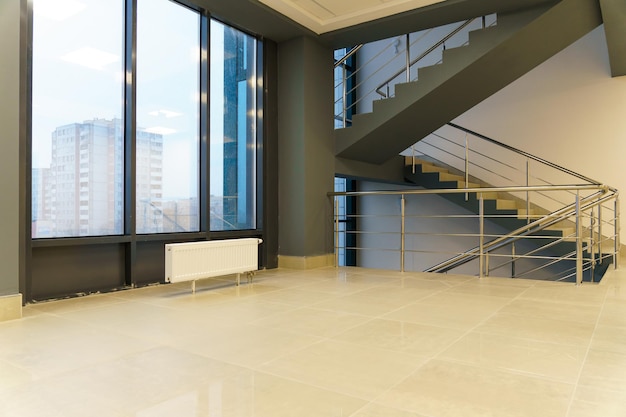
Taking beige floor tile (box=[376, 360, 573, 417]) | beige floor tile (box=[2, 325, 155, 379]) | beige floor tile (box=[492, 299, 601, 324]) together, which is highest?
beige floor tile (box=[492, 299, 601, 324])

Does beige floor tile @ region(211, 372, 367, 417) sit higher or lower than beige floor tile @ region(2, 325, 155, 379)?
higher

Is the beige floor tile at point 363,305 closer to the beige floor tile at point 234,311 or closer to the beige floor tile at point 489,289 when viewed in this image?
the beige floor tile at point 234,311

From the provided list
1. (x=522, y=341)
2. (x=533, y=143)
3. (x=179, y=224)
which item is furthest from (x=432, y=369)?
(x=533, y=143)

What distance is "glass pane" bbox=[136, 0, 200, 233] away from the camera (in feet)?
13.1

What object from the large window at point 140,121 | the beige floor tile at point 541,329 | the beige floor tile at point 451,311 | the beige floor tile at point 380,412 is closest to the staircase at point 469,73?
the large window at point 140,121

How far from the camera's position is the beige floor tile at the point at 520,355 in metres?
1.84

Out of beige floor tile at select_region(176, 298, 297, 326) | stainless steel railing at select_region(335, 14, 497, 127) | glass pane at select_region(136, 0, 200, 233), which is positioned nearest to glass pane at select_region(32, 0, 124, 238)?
glass pane at select_region(136, 0, 200, 233)

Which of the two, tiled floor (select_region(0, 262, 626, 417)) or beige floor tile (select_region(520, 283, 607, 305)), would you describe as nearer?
tiled floor (select_region(0, 262, 626, 417))

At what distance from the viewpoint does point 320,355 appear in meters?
2.04

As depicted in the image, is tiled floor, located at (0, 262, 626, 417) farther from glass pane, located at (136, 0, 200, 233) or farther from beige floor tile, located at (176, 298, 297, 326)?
glass pane, located at (136, 0, 200, 233)

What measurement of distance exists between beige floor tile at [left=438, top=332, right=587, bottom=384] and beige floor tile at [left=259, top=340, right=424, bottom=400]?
0.85 feet

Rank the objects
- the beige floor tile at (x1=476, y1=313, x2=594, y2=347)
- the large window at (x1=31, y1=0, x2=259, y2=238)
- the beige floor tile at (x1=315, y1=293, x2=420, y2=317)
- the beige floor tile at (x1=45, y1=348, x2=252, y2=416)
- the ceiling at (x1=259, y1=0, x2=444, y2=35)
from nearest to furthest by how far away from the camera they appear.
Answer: the beige floor tile at (x1=45, y1=348, x2=252, y2=416) → the beige floor tile at (x1=476, y1=313, x2=594, y2=347) → the beige floor tile at (x1=315, y1=293, x2=420, y2=317) → the large window at (x1=31, y1=0, x2=259, y2=238) → the ceiling at (x1=259, y1=0, x2=444, y2=35)

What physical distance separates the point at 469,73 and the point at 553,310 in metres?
2.82

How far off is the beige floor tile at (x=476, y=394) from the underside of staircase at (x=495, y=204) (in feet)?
15.2
